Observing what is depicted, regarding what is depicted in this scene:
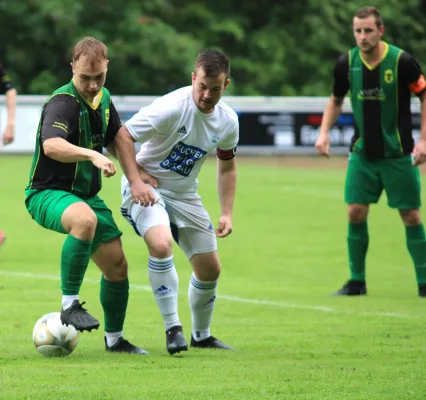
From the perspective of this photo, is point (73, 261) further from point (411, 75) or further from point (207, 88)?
point (411, 75)

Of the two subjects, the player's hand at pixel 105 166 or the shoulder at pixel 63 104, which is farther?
the shoulder at pixel 63 104

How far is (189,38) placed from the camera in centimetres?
3556

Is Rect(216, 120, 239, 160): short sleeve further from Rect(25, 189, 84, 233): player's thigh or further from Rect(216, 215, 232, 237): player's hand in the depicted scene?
Rect(25, 189, 84, 233): player's thigh

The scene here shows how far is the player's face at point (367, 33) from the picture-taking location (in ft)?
31.2

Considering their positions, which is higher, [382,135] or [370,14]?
[370,14]

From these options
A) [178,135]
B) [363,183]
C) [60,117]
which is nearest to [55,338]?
[60,117]

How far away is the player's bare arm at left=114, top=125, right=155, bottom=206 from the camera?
694cm

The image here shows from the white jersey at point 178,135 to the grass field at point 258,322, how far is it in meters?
1.12

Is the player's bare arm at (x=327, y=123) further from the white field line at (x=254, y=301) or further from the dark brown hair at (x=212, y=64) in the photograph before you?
the dark brown hair at (x=212, y=64)

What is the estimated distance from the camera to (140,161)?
24.1 ft

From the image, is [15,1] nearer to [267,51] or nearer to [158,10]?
[158,10]

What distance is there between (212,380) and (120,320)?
1370 millimetres

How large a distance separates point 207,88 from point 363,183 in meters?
3.39

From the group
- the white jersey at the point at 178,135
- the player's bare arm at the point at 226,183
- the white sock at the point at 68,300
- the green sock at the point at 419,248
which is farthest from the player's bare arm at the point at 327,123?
the white sock at the point at 68,300
